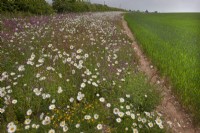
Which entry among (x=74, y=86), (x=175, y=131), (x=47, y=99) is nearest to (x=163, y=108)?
(x=175, y=131)

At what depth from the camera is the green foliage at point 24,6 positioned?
21.0m

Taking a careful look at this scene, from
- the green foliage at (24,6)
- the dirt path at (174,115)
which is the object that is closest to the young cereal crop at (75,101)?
the dirt path at (174,115)

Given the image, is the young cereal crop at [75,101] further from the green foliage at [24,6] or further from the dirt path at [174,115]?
the green foliage at [24,6]

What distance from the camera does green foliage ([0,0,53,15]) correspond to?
68.9 ft

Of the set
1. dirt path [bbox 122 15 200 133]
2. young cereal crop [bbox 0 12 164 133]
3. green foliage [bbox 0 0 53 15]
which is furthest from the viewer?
green foliage [bbox 0 0 53 15]

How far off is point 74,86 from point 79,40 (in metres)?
4.88

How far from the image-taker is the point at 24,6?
907 inches

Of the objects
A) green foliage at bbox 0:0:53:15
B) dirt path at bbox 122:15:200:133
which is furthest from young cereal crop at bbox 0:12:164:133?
green foliage at bbox 0:0:53:15

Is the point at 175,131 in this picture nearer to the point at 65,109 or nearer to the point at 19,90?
the point at 65,109

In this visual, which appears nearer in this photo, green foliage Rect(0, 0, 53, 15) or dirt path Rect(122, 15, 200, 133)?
dirt path Rect(122, 15, 200, 133)

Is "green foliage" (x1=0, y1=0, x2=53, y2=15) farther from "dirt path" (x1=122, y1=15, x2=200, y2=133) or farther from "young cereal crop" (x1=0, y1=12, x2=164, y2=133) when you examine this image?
"dirt path" (x1=122, y1=15, x2=200, y2=133)

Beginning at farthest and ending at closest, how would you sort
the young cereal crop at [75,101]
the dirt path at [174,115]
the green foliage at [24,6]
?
1. the green foliage at [24,6]
2. the dirt path at [174,115]
3. the young cereal crop at [75,101]

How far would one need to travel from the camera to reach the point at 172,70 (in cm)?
825

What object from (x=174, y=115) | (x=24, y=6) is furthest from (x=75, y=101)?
(x=24, y=6)
